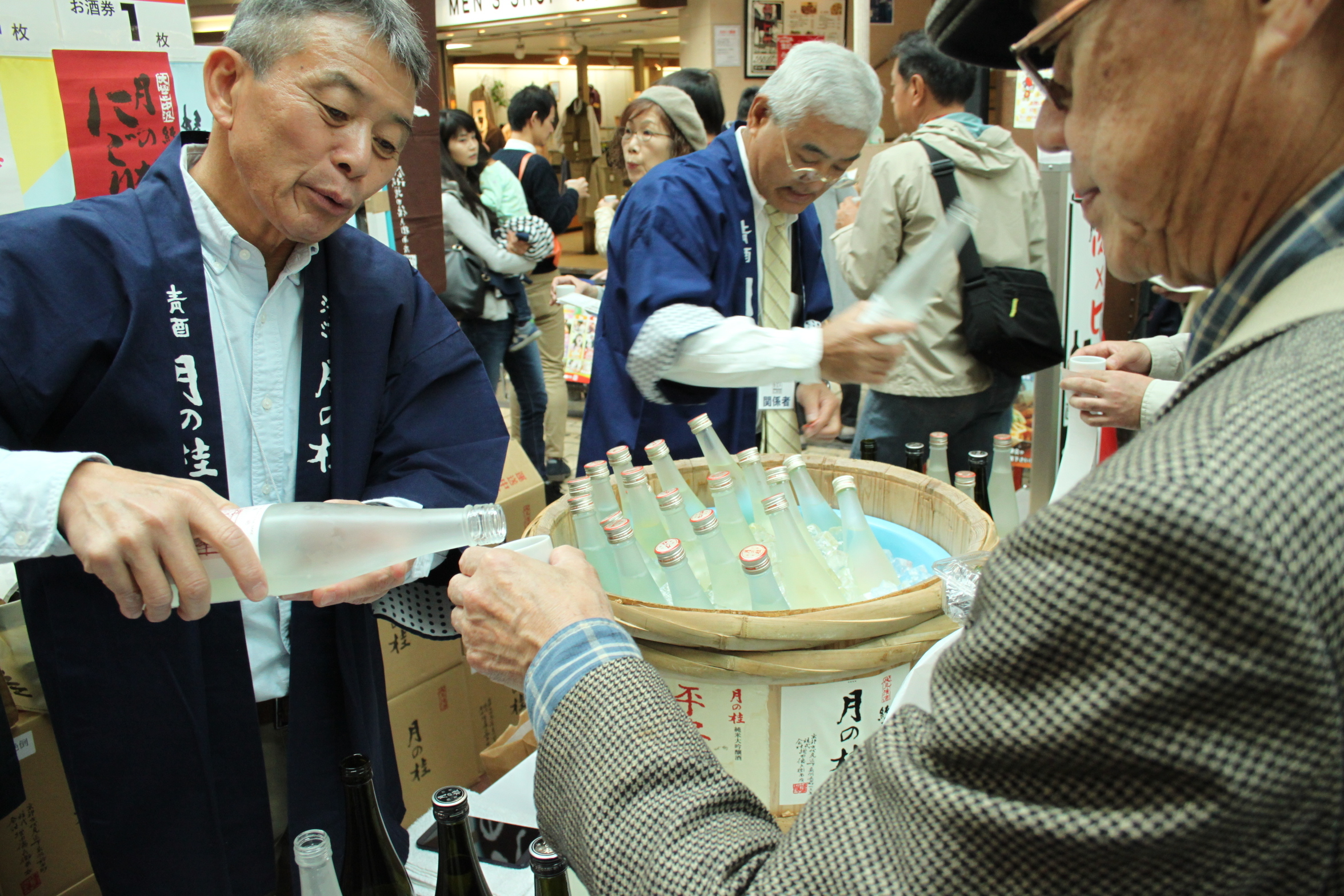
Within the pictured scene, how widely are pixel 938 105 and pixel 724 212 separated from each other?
4.61 feet

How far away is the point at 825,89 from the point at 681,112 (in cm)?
152

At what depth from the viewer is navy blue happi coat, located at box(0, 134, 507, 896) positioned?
1151mm

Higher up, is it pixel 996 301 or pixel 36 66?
pixel 36 66

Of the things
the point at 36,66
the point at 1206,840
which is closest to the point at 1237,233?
the point at 1206,840

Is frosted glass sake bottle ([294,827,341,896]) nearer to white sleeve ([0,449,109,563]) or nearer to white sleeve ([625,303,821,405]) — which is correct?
white sleeve ([0,449,109,563])

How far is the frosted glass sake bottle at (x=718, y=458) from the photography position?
1809 mm

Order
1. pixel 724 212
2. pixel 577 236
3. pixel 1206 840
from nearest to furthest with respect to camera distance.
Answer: pixel 1206 840
pixel 724 212
pixel 577 236

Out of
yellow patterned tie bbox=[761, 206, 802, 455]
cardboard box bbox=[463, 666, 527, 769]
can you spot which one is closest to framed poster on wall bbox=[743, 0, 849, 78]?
yellow patterned tie bbox=[761, 206, 802, 455]

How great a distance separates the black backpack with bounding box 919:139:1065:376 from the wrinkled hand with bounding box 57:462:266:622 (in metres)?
2.37

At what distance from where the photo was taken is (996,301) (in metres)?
2.76

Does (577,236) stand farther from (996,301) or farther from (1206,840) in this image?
(1206,840)

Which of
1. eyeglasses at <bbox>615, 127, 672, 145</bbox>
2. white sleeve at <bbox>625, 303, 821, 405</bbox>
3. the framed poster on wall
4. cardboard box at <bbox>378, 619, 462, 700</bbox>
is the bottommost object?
Answer: cardboard box at <bbox>378, 619, 462, 700</bbox>

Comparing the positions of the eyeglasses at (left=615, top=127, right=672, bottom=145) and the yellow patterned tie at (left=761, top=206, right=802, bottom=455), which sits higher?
the eyeglasses at (left=615, top=127, right=672, bottom=145)

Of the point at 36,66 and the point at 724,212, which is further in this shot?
the point at 724,212
